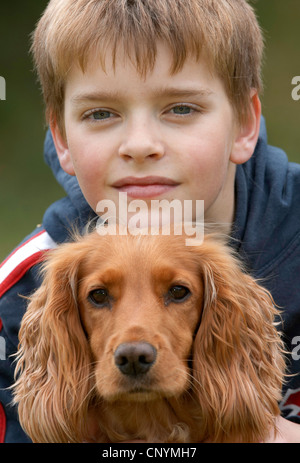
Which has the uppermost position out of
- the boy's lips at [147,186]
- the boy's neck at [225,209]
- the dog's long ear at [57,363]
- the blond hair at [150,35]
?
the blond hair at [150,35]

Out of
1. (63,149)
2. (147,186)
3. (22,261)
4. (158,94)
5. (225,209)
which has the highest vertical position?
(158,94)

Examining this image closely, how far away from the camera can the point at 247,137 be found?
3.34 meters

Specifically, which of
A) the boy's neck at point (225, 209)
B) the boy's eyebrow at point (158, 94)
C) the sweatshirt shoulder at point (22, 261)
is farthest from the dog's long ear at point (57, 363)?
the boy's neck at point (225, 209)

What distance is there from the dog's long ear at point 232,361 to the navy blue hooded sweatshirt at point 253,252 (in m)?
0.40

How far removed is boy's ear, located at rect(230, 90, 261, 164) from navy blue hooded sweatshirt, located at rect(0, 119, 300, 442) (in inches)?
8.4

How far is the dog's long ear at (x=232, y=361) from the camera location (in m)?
2.71

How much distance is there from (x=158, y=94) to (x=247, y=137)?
562 mm

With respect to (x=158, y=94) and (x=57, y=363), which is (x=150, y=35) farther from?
(x=57, y=363)

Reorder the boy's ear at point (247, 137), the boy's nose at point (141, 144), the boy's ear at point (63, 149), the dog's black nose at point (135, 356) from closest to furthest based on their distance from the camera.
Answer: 1. the dog's black nose at point (135, 356)
2. the boy's nose at point (141, 144)
3. the boy's ear at point (247, 137)
4. the boy's ear at point (63, 149)

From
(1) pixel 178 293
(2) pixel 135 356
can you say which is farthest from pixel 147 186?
(2) pixel 135 356

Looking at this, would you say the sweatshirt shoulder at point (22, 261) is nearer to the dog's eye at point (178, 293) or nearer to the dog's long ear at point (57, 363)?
the dog's long ear at point (57, 363)

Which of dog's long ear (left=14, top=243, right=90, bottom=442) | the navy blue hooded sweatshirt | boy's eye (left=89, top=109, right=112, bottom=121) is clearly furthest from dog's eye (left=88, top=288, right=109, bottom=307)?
boy's eye (left=89, top=109, right=112, bottom=121)

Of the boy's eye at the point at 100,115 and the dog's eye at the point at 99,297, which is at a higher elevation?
the boy's eye at the point at 100,115

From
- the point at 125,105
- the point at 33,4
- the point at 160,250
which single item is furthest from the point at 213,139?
the point at 33,4
